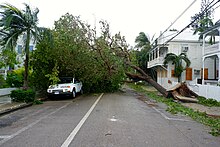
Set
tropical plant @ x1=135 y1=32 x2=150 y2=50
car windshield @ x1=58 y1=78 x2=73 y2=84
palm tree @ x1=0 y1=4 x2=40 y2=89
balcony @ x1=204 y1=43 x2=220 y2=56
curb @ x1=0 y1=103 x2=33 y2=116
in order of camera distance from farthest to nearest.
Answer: tropical plant @ x1=135 y1=32 x2=150 y2=50 < balcony @ x1=204 y1=43 x2=220 y2=56 < car windshield @ x1=58 y1=78 x2=73 y2=84 < palm tree @ x1=0 y1=4 x2=40 y2=89 < curb @ x1=0 y1=103 x2=33 y2=116

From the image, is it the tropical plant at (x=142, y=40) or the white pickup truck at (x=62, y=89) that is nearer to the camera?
the white pickup truck at (x=62, y=89)

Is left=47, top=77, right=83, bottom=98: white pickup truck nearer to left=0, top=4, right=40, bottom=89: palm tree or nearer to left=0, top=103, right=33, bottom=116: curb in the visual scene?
left=0, top=4, right=40, bottom=89: palm tree

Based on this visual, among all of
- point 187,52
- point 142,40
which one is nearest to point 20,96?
point 187,52

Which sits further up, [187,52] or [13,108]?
[187,52]

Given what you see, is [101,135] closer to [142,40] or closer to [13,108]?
[13,108]

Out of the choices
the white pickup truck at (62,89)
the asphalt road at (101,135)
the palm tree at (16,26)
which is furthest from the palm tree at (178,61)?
the asphalt road at (101,135)

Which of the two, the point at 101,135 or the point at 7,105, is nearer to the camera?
the point at 101,135

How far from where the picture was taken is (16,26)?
51.7 ft

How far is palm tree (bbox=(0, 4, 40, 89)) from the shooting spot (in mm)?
14750

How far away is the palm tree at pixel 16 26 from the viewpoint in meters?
14.8

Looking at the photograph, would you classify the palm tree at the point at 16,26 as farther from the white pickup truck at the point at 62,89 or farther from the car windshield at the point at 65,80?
the car windshield at the point at 65,80

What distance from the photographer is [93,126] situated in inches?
320

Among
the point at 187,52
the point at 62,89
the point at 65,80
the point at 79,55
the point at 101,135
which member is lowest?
the point at 101,135

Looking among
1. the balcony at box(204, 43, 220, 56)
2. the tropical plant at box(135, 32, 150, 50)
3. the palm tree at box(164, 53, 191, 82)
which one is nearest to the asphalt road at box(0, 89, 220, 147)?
the balcony at box(204, 43, 220, 56)
